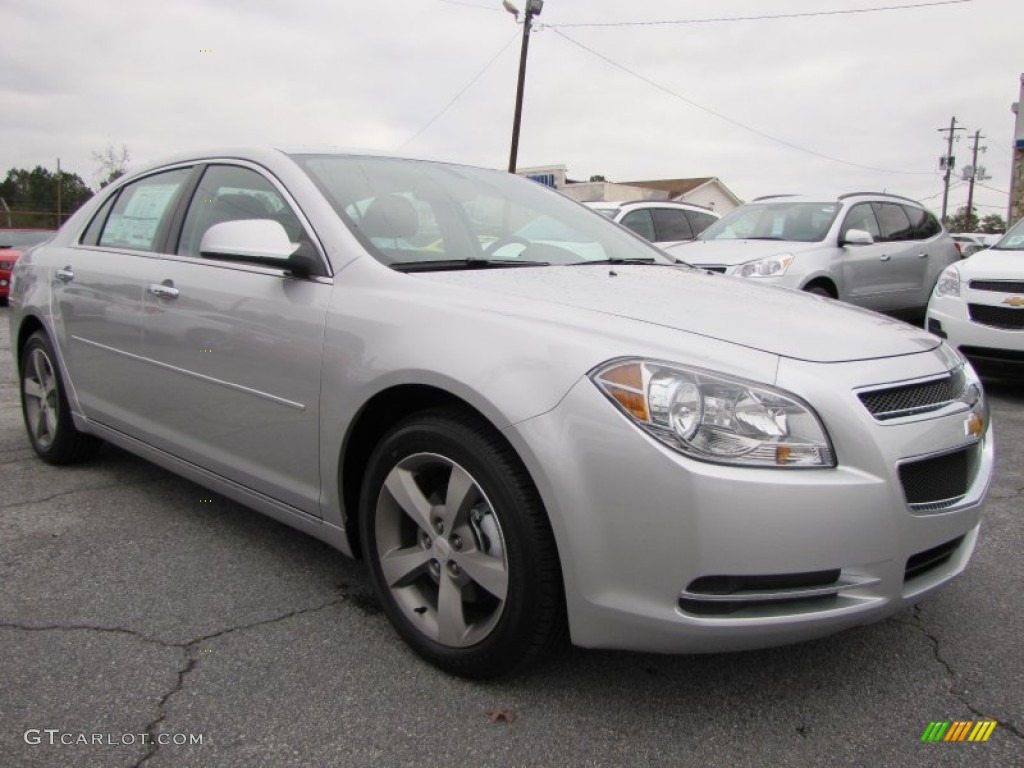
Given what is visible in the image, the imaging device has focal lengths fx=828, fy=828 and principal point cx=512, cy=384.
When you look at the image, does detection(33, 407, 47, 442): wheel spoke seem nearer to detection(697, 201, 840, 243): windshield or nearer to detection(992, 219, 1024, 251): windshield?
detection(697, 201, 840, 243): windshield

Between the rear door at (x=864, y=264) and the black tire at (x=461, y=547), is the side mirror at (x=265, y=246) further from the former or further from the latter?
the rear door at (x=864, y=264)

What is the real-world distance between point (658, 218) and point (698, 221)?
1.05m

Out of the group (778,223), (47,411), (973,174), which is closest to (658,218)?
(778,223)

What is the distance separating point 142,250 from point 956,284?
5.97 meters

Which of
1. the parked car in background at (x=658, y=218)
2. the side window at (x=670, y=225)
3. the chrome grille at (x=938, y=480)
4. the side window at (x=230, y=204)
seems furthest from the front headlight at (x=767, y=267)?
the chrome grille at (x=938, y=480)

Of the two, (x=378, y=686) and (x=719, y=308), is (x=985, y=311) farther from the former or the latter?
(x=378, y=686)

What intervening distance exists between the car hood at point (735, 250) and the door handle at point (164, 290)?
4.81m

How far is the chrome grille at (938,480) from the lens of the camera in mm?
1984

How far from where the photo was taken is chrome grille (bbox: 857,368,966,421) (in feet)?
6.55

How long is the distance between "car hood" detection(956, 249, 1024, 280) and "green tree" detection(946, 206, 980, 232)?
61.4 meters

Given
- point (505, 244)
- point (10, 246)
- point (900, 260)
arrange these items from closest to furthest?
point (505, 244) → point (900, 260) → point (10, 246)

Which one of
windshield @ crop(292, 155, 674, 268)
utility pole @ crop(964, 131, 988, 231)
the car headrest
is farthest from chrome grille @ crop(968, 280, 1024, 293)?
utility pole @ crop(964, 131, 988, 231)

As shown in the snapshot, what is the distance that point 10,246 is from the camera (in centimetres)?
1470

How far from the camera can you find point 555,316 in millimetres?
2158
